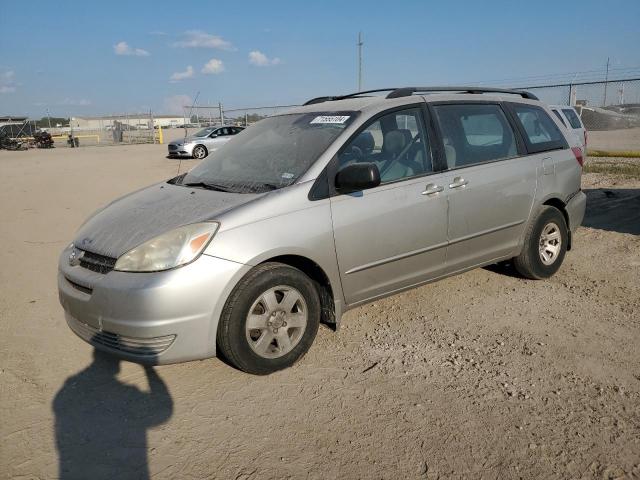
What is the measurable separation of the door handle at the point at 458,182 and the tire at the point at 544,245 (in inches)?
39.1

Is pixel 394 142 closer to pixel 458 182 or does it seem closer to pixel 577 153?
pixel 458 182

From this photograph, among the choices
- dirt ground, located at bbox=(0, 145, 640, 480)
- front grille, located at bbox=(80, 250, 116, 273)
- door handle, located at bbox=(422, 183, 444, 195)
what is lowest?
dirt ground, located at bbox=(0, 145, 640, 480)

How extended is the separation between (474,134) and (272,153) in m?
1.70

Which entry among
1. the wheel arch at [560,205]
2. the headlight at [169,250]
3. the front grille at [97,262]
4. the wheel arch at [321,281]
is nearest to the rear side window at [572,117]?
the wheel arch at [560,205]

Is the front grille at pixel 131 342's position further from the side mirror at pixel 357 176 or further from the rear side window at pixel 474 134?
the rear side window at pixel 474 134

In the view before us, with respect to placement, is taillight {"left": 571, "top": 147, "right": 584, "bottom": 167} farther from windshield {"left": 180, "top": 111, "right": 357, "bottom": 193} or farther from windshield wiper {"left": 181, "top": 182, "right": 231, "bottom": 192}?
windshield wiper {"left": 181, "top": 182, "right": 231, "bottom": 192}

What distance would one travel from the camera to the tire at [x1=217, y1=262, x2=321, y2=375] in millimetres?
2887

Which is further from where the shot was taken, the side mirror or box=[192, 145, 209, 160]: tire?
box=[192, 145, 209, 160]: tire

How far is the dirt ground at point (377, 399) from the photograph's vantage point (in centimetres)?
234

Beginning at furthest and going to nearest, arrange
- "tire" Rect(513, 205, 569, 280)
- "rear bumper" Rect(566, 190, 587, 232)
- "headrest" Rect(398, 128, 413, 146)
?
"rear bumper" Rect(566, 190, 587, 232) < "tire" Rect(513, 205, 569, 280) < "headrest" Rect(398, 128, 413, 146)

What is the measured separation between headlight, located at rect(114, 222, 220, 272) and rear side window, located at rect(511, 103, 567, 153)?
3.06 metres

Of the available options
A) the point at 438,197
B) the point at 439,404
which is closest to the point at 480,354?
the point at 439,404

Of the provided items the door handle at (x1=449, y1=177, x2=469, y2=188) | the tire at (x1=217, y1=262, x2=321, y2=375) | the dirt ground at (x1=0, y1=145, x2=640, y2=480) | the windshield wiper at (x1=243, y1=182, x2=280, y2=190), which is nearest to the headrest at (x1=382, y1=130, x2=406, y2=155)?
the door handle at (x1=449, y1=177, x2=469, y2=188)

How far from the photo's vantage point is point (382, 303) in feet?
13.9
